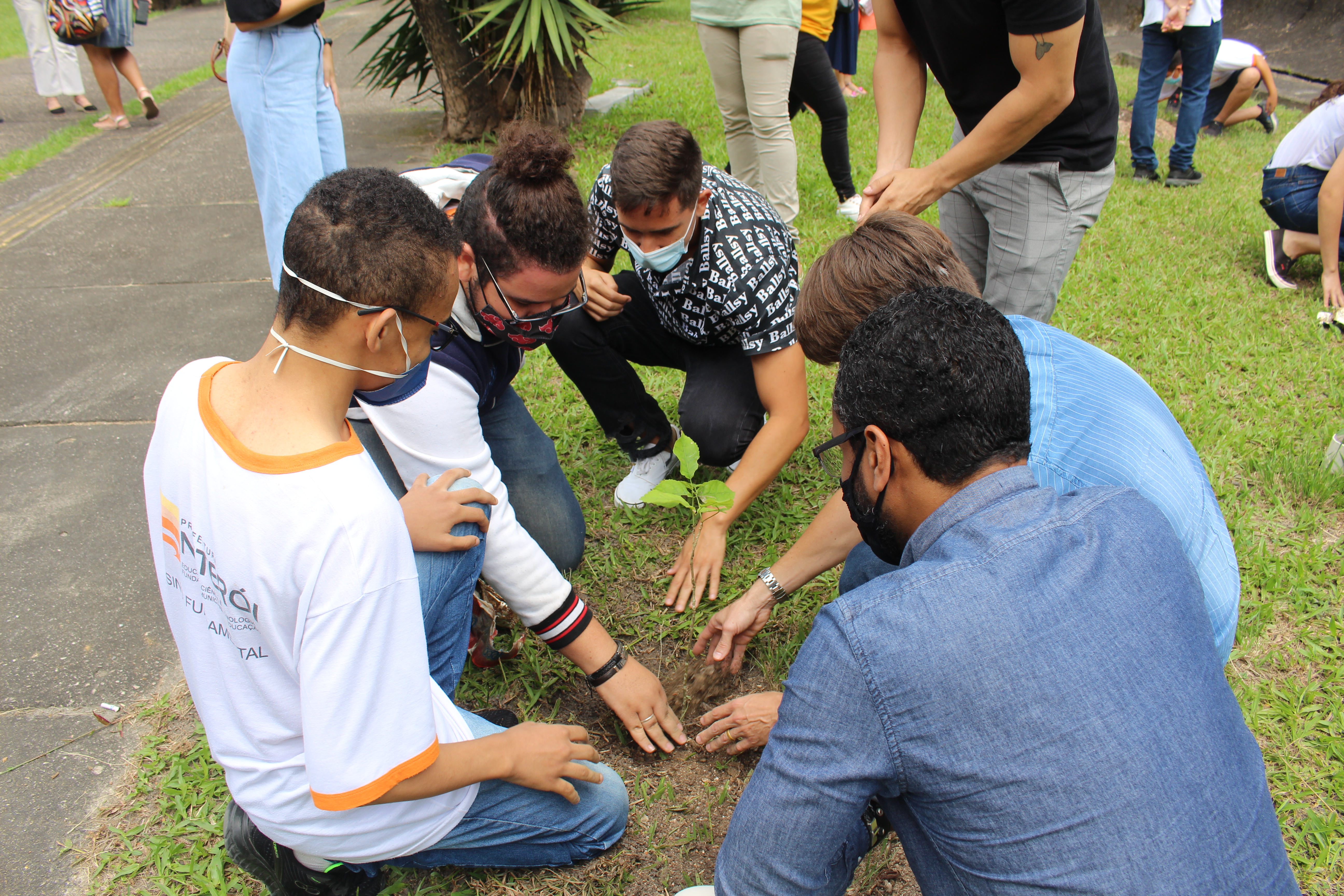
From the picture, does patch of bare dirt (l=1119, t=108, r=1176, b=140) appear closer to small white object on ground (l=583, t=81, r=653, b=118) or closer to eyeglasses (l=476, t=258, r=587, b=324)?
small white object on ground (l=583, t=81, r=653, b=118)

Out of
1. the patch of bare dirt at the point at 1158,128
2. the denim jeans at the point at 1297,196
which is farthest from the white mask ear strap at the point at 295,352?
the patch of bare dirt at the point at 1158,128

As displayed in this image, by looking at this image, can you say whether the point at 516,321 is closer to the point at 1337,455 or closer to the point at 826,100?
the point at 1337,455

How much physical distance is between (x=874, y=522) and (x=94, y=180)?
6.39 metres

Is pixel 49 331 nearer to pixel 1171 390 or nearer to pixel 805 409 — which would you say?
pixel 805 409

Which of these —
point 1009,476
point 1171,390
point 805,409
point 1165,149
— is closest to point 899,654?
point 1009,476

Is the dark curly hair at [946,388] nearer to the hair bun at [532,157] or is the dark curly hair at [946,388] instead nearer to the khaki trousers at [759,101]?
the hair bun at [532,157]

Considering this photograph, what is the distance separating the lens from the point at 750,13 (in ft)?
13.6

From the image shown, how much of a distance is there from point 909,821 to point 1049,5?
1905 millimetres

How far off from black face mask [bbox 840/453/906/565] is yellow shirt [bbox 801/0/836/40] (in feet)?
13.5

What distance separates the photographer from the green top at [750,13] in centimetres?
413

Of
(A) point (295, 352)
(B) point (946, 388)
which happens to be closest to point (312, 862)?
(A) point (295, 352)

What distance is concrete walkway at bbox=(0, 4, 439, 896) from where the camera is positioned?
6.78 feet

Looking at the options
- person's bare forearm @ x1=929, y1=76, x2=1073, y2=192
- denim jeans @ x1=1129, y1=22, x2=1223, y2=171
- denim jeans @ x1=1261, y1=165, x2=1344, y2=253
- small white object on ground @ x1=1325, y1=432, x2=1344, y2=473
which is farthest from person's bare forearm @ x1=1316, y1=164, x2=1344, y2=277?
person's bare forearm @ x1=929, y1=76, x2=1073, y2=192

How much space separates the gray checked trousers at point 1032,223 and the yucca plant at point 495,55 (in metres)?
4.21
